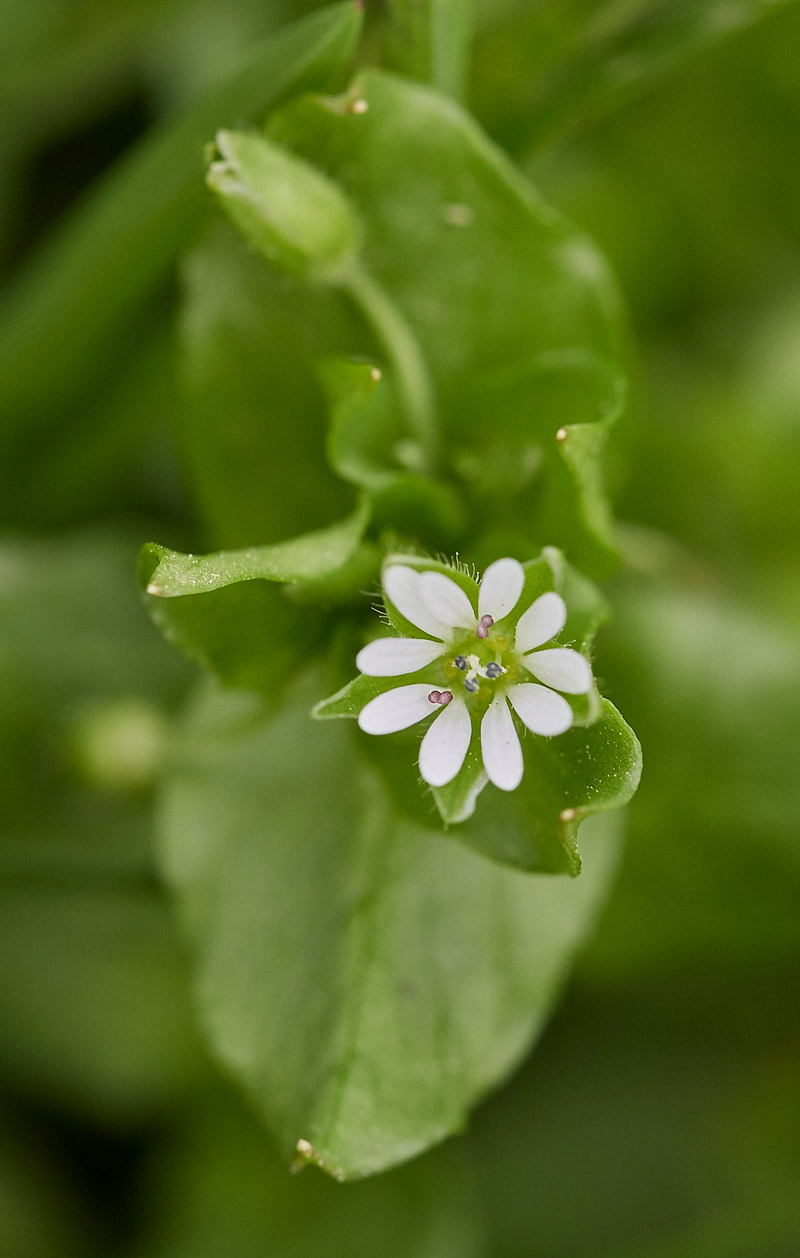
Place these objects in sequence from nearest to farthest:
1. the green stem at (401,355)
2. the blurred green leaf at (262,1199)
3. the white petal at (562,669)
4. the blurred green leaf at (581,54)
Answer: the white petal at (562,669) < the green stem at (401,355) < the blurred green leaf at (581,54) < the blurred green leaf at (262,1199)

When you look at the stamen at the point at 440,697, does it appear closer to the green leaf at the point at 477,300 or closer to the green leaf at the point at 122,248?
the green leaf at the point at 477,300

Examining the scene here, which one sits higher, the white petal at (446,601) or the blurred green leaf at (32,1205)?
the white petal at (446,601)

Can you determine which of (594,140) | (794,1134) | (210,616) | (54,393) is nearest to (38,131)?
(54,393)

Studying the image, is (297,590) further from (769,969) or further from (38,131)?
(38,131)

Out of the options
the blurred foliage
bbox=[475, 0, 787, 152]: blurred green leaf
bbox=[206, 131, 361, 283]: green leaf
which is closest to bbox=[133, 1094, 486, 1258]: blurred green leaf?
the blurred foliage

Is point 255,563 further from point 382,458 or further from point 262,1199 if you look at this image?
point 262,1199

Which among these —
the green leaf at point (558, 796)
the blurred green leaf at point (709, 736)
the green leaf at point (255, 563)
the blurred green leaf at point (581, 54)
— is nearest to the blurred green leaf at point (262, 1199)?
the blurred green leaf at point (709, 736)

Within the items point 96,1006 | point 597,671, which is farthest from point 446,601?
point 96,1006
